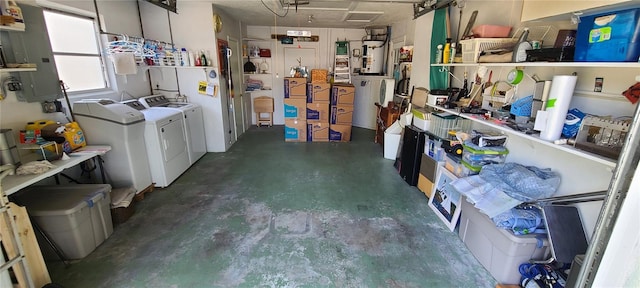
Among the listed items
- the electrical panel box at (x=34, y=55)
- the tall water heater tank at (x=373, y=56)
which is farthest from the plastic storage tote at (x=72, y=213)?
the tall water heater tank at (x=373, y=56)

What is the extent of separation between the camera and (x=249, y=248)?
235 cm

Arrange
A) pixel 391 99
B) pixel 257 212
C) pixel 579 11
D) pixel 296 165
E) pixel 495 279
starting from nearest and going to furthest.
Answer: pixel 579 11
pixel 495 279
pixel 257 212
pixel 296 165
pixel 391 99

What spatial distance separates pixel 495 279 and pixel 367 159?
2.78 metres

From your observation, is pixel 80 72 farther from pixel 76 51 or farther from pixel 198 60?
pixel 198 60

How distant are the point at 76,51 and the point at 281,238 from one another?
313 centimetres

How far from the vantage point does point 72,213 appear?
6.68 feet

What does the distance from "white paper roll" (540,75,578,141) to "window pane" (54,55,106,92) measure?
14.5 ft

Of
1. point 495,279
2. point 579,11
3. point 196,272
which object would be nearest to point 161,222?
point 196,272

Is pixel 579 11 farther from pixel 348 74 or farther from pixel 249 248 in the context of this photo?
pixel 348 74

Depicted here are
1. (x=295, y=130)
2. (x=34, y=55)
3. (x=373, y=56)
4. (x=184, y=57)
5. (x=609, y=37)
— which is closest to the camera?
(x=609, y=37)

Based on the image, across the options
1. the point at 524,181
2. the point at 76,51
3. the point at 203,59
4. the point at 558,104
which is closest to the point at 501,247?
the point at 524,181

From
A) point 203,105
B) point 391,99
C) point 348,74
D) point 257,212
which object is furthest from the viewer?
point 348,74

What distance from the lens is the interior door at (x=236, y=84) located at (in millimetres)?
5377

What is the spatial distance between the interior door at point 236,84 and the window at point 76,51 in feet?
7.08
